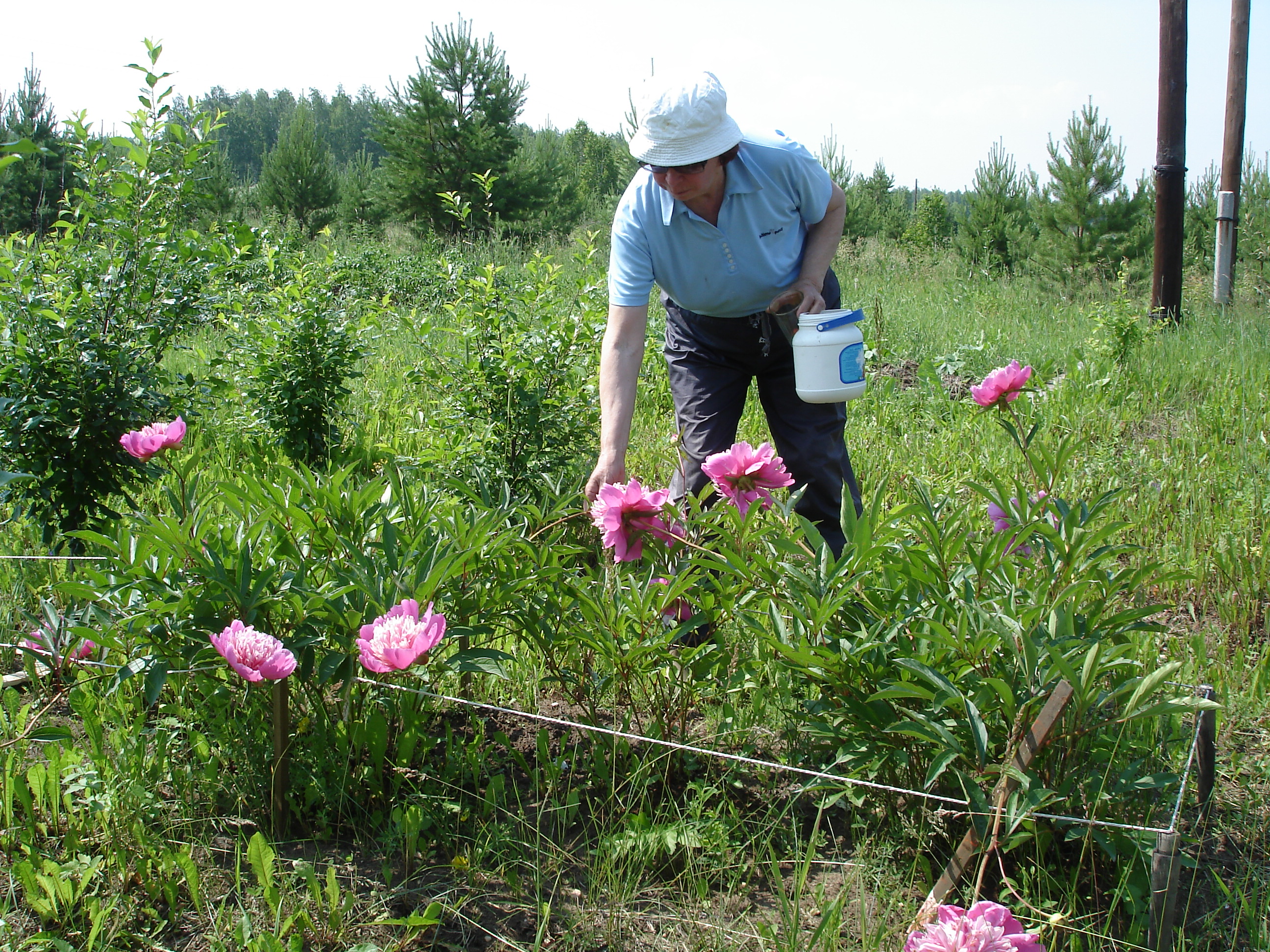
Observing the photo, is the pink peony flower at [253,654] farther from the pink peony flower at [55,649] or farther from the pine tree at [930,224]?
the pine tree at [930,224]

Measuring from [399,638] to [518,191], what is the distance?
52.2 feet

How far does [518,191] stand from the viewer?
16.3 meters

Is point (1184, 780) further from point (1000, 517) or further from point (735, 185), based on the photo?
point (735, 185)

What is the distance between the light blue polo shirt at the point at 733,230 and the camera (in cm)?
245

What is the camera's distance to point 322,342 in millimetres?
4184

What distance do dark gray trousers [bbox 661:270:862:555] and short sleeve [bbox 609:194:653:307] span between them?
0.31 m

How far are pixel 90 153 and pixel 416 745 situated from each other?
2.37 metres

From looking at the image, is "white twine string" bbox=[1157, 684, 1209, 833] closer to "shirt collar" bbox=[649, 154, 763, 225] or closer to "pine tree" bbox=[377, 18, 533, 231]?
"shirt collar" bbox=[649, 154, 763, 225]

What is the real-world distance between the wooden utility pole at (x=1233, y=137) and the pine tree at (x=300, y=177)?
54.9ft

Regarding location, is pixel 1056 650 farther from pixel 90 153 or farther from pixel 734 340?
pixel 90 153

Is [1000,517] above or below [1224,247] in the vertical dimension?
below

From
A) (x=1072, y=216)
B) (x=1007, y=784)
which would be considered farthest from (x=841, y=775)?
(x=1072, y=216)

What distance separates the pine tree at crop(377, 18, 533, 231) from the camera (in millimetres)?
16000

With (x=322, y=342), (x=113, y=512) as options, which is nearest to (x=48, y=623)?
(x=113, y=512)
